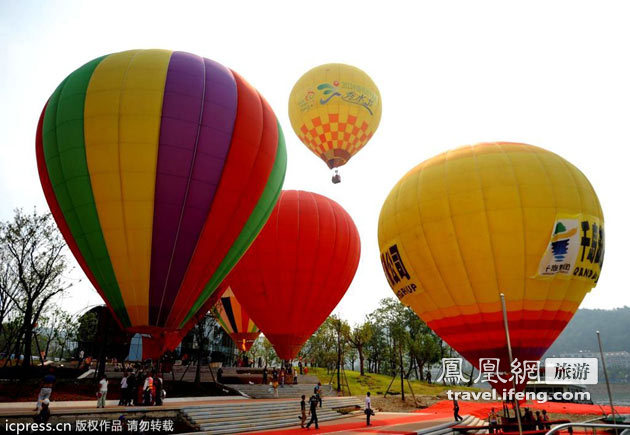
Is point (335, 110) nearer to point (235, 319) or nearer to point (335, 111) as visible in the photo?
point (335, 111)

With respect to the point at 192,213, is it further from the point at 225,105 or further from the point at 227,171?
the point at 225,105

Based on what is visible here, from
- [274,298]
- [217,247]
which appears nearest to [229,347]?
[274,298]

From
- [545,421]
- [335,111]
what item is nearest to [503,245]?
[545,421]

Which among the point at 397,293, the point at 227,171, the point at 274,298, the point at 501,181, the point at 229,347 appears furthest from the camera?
the point at 229,347

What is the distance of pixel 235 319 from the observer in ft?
113

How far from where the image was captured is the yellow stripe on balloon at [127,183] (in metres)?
14.4

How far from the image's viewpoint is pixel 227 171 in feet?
50.8

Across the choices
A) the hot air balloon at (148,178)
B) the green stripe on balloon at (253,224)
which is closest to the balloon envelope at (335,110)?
the green stripe on balloon at (253,224)

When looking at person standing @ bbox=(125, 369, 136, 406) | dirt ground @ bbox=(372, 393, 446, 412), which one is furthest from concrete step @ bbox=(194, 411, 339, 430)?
dirt ground @ bbox=(372, 393, 446, 412)

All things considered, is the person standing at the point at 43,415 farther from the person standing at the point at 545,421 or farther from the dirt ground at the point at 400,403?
the dirt ground at the point at 400,403

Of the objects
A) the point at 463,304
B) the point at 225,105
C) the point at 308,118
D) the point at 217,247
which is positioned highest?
the point at 308,118

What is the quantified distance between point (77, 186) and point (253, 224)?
620 centimetres

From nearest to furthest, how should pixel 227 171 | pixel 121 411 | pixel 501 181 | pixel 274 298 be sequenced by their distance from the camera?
pixel 121 411, pixel 227 171, pixel 501 181, pixel 274 298

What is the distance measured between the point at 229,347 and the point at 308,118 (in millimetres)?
53190
